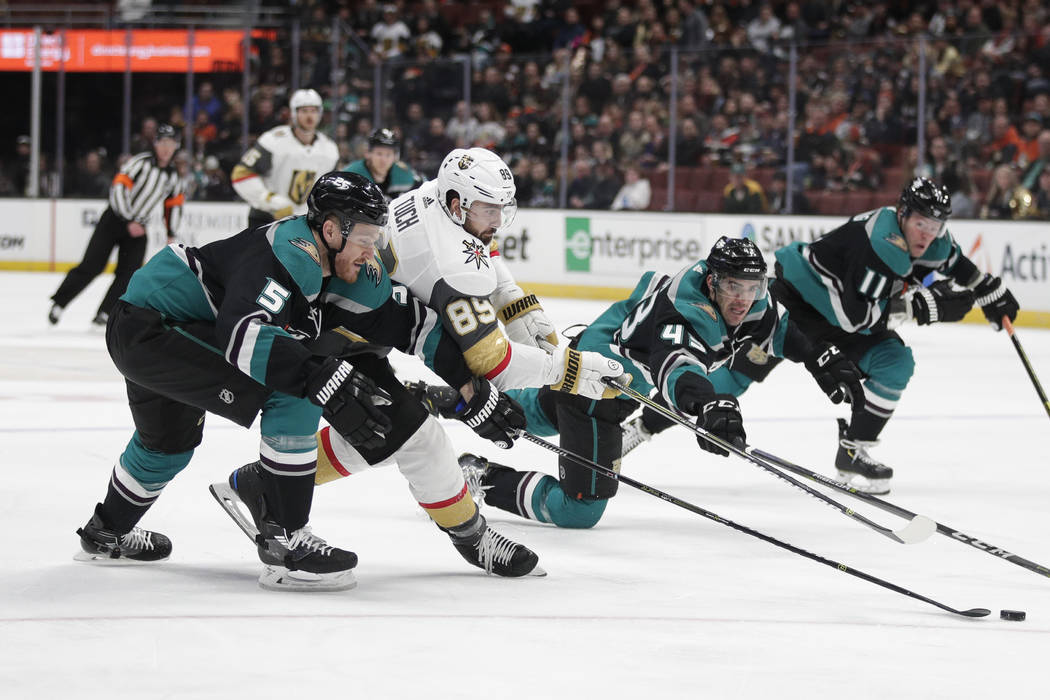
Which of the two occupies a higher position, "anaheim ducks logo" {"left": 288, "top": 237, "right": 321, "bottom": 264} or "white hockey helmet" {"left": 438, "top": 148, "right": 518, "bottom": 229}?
"white hockey helmet" {"left": 438, "top": 148, "right": 518, "bottom": 229}

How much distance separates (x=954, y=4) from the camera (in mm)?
13000

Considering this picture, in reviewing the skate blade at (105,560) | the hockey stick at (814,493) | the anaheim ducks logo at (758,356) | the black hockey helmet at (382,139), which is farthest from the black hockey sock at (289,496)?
the black hockey helmet at (382,139)

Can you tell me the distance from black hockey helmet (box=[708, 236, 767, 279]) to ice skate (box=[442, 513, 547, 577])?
95 centimetres

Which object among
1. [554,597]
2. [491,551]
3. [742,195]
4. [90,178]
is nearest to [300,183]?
[742,195]

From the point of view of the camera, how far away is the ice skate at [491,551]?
3.46 meters

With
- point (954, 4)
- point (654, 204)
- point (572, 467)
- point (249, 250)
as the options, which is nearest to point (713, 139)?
point (654, 204)

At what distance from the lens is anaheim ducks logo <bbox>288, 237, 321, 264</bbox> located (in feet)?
10.3

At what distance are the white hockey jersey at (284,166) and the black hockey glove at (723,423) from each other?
5.36 m

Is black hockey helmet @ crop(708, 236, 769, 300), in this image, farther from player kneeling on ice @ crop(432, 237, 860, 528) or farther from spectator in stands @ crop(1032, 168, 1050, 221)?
spectator in stands @ crop(1032, 168, 1050, 221)

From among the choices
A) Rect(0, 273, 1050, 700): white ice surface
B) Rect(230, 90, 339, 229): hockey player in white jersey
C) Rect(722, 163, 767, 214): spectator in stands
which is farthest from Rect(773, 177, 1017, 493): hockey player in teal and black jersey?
Rect(722, 163, 767, 214): spectator in stands

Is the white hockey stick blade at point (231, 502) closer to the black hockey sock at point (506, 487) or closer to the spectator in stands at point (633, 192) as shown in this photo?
the black hockey sock at point (506, 487)

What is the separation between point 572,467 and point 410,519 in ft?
1.75

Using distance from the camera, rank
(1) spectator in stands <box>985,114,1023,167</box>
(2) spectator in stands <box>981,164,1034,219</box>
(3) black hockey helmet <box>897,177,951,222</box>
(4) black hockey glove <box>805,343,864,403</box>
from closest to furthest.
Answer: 1. (4) black hockey glove <box>805,343,864,403</box>
2. (3) black hockey helmet <box>897,177,951,222</box>
3. (2) spectator in stands <box>981,164,1034,219</box>
4. (1) spectator in stands <box>985,114,1023,167</box>

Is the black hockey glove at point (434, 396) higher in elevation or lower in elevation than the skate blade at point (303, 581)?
higher
